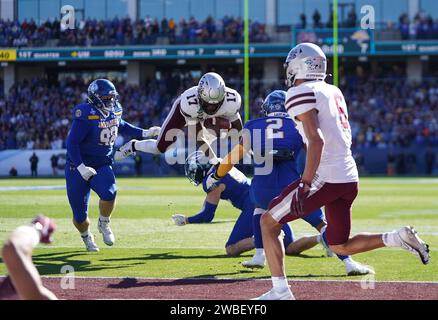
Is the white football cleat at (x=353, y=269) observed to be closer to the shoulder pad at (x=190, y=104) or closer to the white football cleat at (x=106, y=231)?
the shoulder pad at (x=190, y=104)

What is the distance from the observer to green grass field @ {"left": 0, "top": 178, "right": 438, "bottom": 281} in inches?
309

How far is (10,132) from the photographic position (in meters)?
35.1

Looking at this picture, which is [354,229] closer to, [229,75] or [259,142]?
[259,142]

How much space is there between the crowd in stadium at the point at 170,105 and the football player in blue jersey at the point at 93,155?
23.3m

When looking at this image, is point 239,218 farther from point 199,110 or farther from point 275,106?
point 275,106

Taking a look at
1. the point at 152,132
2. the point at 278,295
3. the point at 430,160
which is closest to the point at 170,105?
the point at 430,160

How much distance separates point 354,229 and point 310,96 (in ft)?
18.7

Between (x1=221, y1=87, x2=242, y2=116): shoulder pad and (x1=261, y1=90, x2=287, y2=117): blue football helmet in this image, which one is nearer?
(x1=261, y1=90, x2=287, y2=117): blue football helmet

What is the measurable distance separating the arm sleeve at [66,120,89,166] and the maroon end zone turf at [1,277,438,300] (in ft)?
7.65

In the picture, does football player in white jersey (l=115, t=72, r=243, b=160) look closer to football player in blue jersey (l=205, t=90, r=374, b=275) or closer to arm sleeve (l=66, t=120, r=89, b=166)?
arm sleeve (l=66, t=120, r=89, b=166)

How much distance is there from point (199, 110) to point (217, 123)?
357 millimetres

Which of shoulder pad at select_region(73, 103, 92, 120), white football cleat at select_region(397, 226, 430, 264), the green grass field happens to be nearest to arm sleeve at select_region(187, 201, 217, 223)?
the green grass field

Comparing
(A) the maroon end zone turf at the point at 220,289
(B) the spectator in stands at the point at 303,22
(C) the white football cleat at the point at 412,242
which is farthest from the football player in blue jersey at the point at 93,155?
(B) the spectator in stands at the point at 303,22

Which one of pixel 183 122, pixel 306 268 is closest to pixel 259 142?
pixel 306 268
